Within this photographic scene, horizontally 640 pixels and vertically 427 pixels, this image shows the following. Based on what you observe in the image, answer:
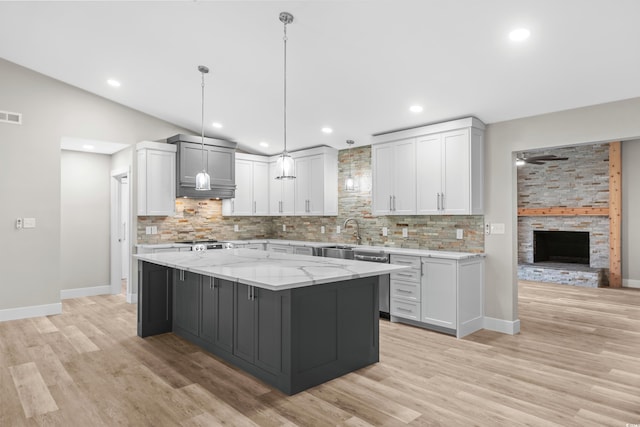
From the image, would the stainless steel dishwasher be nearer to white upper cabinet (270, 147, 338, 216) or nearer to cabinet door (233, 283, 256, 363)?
white upper cabinet (270, 147, 338, 216)

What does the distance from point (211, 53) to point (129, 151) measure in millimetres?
2898

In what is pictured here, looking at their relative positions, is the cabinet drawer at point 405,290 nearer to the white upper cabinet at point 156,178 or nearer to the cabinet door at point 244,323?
the cabinet door at point 244,323

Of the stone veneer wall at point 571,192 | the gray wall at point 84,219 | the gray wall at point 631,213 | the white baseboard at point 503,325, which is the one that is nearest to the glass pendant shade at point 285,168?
the white baseboard at point 503,325

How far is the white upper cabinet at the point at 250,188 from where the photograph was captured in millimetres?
7062

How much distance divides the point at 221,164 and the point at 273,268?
12.5 feet

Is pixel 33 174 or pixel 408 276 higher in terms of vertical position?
pixel 33 174

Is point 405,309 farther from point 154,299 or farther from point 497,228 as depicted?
point 154,299

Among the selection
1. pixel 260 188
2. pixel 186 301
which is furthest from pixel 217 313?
pixel 260 188

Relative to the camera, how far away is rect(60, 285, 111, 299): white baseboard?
254 inches

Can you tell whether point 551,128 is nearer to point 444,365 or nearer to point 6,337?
point 444,365

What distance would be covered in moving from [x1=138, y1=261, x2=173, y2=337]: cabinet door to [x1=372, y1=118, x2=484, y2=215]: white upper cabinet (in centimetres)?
294

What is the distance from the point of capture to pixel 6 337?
434 cm

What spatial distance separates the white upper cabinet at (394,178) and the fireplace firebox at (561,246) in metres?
5.23

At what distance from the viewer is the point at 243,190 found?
7.14 meters
